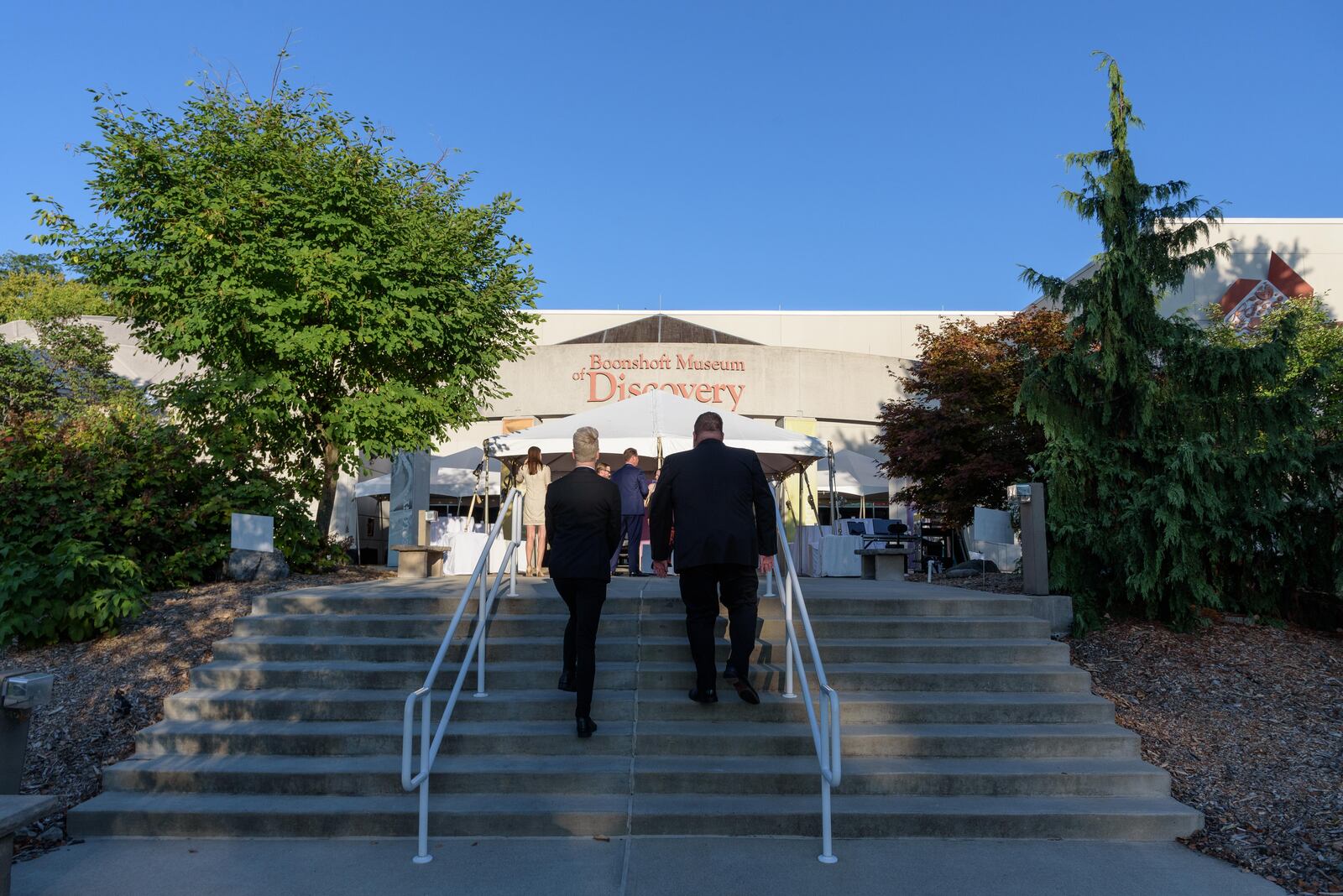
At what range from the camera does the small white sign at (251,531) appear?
8516mm

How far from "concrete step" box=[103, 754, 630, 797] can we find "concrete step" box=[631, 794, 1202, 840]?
418 mm

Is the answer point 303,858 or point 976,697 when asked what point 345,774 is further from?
point 976,697

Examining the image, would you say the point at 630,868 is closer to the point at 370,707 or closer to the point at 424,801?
the point at 424,801

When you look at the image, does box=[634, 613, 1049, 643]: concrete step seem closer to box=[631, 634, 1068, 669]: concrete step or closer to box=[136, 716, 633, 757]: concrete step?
box=[631, 634, 1068, 669]: concrete step

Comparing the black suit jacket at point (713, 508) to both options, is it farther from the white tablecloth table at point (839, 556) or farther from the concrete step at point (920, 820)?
the white tablecloth table at point (839, 556)

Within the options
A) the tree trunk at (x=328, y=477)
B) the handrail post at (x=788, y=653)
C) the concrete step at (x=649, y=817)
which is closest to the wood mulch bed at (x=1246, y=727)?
the concrete step at (x=649, y=817)

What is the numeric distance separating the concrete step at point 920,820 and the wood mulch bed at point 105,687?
3.30m

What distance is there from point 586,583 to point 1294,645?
5881mm

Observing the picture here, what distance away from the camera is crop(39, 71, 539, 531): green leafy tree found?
36.7 feet

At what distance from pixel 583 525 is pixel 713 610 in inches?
37.4

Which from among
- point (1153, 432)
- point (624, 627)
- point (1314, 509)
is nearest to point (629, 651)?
point (624, 627)

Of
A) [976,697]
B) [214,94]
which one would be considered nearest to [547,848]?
[976,697]

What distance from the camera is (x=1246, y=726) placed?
585 cm

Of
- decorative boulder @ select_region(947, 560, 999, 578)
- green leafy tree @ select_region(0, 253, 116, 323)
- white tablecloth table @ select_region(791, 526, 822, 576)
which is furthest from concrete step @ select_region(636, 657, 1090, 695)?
green leafy tree @ select_region(0, 253, 116, 323)
